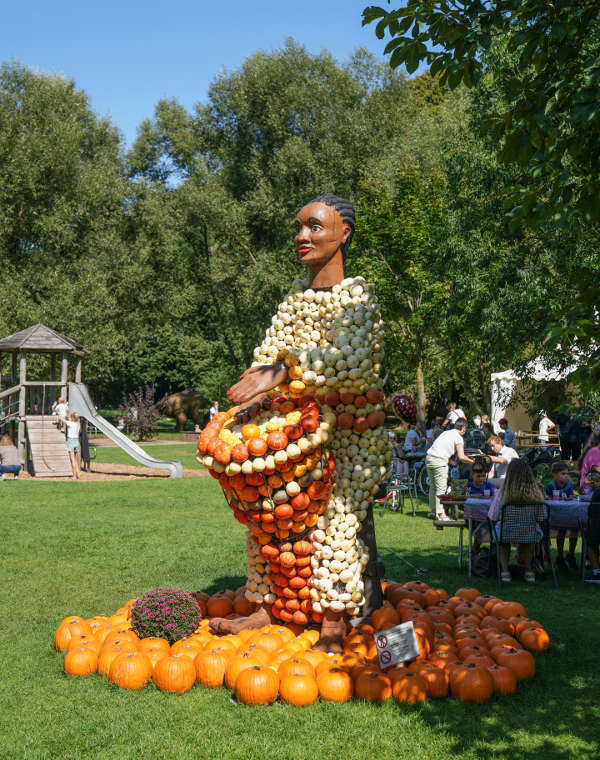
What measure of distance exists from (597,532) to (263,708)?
5.02m

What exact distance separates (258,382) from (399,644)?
A: 2099 mm

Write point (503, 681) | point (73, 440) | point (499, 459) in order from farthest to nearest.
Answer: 1. point (73, 440)
2. point (499, 459)
3. point (503, 681)

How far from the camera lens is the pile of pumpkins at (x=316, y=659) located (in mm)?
4898

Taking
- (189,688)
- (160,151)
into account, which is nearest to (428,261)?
(189,688)

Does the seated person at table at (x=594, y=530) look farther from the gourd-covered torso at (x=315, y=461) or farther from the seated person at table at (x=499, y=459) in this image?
the gourd-covered torso at (x=315, y=461)

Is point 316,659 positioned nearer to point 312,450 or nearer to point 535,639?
point 312,450

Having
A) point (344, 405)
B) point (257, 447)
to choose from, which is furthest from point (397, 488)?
point (257, 447)

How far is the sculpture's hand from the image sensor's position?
542 centimetres

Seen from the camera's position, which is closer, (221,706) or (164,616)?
(221,706)

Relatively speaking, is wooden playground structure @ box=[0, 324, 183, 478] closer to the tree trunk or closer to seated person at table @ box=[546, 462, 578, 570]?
the tree trunk

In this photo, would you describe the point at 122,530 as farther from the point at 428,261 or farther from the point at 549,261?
the point at 428,261

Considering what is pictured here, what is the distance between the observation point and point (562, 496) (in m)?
9.34

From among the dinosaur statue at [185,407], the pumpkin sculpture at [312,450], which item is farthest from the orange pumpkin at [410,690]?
the dinosaur statue at [185,407]

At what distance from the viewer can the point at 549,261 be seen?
44.7 ft
